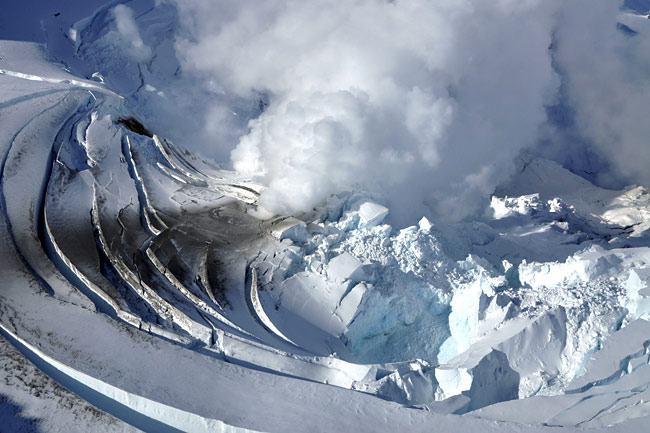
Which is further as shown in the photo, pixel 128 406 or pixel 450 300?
pixel 450 300

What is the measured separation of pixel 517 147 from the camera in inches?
590

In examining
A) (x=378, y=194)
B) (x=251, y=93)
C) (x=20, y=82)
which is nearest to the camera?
(x=378, y=194)

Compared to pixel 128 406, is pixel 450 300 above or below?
below

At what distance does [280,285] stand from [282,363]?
6.53 ft

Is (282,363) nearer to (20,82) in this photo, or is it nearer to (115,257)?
(115,257)

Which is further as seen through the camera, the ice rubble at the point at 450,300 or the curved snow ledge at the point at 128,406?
the ice rubble at the point at 450,300

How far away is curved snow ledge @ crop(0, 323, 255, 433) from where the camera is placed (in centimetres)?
576

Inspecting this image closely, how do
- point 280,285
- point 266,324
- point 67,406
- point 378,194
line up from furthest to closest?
point 378,194 < point 280,285 < point 266,324 < point 67,406

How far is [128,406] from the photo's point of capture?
5949 mm

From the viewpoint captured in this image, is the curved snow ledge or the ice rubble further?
the ice rubble

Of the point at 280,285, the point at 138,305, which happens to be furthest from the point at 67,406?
the point at 280,285

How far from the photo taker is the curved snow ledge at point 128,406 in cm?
576

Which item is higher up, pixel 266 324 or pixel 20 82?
pixel 20 82

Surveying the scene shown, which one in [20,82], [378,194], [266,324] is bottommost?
[266,324]
